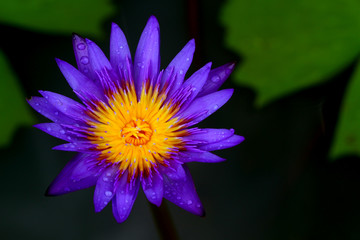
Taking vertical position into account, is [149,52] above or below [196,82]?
above

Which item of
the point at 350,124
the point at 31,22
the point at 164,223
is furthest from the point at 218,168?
the point at 31,22

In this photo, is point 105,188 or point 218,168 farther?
point 218,168

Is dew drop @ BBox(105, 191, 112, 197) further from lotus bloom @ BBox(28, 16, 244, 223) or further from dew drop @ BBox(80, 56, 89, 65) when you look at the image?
dew drop @ BBox(80, 56, 89, 65)

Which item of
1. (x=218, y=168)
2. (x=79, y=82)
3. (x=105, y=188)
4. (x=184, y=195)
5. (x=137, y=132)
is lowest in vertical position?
(x=218, y=168)

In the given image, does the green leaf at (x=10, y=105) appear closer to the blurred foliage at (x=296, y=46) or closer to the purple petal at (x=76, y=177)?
the purple petal at (x=76, y=177)

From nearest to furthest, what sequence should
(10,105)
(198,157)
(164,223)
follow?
(198,157), (164,223), (10,105)

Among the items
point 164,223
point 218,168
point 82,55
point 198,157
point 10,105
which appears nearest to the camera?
point 198,157

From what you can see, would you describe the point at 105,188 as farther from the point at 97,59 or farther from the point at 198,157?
the point at 97,59
